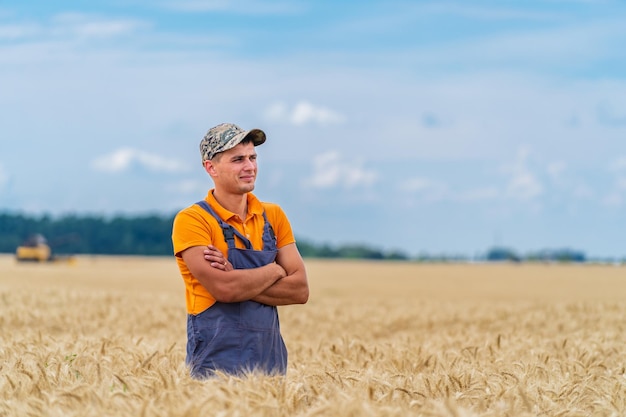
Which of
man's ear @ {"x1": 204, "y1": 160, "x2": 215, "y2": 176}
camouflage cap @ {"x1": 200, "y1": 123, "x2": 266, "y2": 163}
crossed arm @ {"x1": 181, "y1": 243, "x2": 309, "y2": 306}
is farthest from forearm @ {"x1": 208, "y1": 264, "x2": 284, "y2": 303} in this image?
camouflage cap @ {"x1": 200, "y1": 123, "x2": 266, "y2": 163}

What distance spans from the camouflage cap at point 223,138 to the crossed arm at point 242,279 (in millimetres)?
632

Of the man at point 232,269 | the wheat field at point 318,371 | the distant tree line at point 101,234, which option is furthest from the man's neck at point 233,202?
the distant tree line at point 101,234

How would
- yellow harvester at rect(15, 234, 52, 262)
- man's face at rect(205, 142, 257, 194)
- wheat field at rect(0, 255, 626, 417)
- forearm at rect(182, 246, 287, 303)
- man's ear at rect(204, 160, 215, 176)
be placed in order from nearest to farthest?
wheat field at rect(0, 255, 626, 417) → forearm at rect(182, 246, 287, 303) → man's face at rect(205, 142, 257, 194) → man's ear at rect(204, 160, 215, 176) → yellow harvester at rect(15, 234, 52, 262)

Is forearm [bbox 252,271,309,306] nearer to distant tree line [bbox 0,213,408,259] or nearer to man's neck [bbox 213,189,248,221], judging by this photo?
man's neck [bbox 213,189,248,221]

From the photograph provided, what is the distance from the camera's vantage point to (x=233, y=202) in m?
5.85

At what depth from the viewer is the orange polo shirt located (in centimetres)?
577

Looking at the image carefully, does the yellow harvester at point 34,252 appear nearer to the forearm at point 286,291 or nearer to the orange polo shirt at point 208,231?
the orange polo shirt at point 208,231

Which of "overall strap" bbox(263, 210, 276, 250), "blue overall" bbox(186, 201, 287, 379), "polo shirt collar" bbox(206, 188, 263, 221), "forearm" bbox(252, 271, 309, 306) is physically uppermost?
"polo shirt collar" bbox(206, 188, 263, 221)

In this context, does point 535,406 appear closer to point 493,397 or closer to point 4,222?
point 493,397

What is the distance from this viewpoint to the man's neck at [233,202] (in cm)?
584

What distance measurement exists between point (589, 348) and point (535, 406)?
4055 mm

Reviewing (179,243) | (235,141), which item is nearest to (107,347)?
(179,243)

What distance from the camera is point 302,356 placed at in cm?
895

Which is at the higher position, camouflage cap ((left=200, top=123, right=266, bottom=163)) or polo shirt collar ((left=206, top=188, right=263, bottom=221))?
camouflage cap ((left=200, top=123, right=266, bottom=163))
